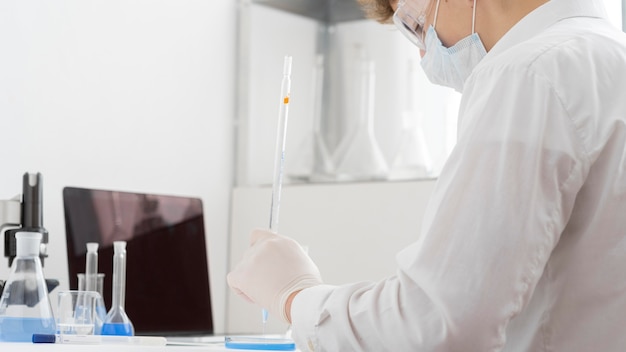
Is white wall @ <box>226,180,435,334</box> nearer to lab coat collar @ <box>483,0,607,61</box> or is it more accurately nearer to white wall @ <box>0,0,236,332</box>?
white wall @ <box>0,0,236,332</box>

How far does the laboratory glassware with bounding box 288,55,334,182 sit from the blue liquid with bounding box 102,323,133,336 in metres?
0.85

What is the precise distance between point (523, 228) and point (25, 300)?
755mm

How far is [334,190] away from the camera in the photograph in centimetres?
214

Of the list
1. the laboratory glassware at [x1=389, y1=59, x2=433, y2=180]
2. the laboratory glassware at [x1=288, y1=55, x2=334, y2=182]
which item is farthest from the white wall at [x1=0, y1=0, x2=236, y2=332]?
the laboratory glassware at [x1=389, y1=59, x2=433, y2=180]

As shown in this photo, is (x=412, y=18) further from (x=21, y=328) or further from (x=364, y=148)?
(x=364, y=148)

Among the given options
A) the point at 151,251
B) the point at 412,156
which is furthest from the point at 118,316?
the point at 412,156

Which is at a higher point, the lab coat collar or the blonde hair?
the blonde hair

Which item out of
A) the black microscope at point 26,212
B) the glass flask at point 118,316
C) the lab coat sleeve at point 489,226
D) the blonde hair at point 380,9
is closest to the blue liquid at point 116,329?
the glass flask at point 118,316

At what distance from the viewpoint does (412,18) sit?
3.66 ft

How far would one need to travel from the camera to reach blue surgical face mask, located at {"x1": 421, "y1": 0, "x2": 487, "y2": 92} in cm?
102

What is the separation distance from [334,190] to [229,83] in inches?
15.6

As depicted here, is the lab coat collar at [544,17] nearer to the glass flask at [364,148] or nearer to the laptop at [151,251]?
the laptop at [151,251]

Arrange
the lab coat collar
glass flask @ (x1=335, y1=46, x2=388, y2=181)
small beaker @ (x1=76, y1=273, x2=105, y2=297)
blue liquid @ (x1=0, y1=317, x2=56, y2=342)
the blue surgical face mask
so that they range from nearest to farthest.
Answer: the lab coat collar
the blue surgical face mask
blue liquid @ (x1=0, y1=317, x2=56, y2=342)
small beaker @ (x1=76, y1=273, x2=105, y2=297)
glass flask @ (x1=335, y1=46, x2=388, y2=181)

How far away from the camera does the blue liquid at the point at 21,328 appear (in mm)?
1213
